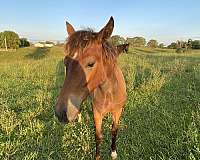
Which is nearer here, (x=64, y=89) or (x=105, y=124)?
(x=64, y=89)

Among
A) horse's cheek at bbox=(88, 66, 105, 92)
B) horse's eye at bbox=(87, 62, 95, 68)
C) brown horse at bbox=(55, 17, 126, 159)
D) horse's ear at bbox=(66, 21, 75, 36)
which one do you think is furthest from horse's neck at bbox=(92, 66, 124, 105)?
horse's eye at bbox=(87, 62, 95, 68)

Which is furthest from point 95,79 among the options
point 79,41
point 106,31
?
point 106,31

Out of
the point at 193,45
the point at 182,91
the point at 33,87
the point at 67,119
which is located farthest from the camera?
the point at 193,45

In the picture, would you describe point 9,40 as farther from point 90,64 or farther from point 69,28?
point 90,64

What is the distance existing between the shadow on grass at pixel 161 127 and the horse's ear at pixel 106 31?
1.63 m

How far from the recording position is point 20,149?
13.5ft

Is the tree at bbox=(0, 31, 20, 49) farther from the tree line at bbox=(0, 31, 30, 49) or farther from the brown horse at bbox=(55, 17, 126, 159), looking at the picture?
the brown horse at bbox=(55, 17, 126, 159)

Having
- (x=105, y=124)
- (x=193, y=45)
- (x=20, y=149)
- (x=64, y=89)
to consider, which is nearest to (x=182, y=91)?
(x=105, y=124)

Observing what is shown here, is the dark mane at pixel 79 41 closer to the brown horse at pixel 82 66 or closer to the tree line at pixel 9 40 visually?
the brown horse at pixel 82 66

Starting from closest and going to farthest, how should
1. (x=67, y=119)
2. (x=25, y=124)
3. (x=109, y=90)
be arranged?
(x=67, y=119) < (x=109, y=90) < (x=25, y=124)

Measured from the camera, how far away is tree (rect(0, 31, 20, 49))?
48188 mm

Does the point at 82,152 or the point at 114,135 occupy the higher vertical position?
the point at 114,135

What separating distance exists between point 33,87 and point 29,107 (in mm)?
2564

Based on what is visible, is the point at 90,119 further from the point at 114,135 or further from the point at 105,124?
the point at 114,135
